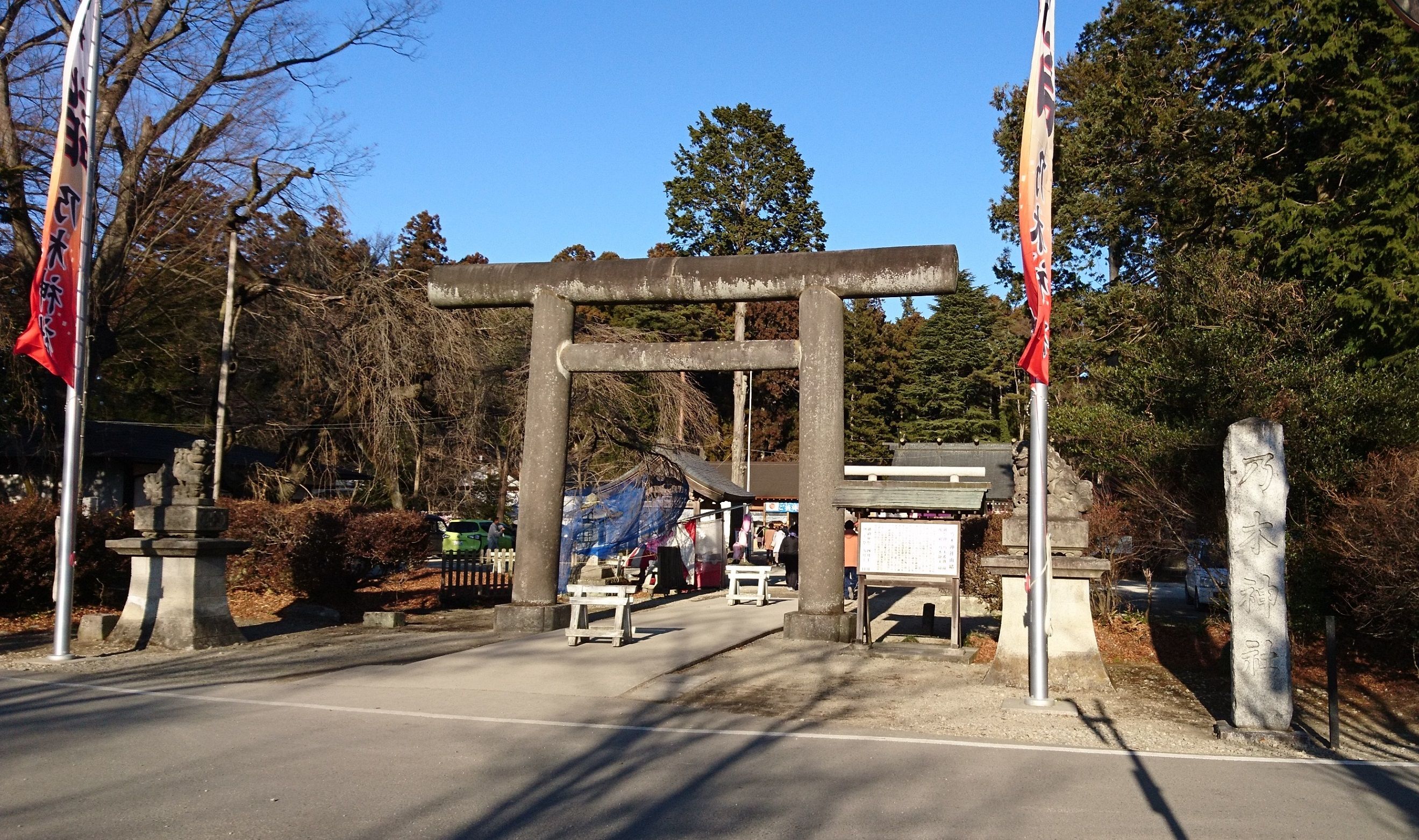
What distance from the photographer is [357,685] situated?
35.2 feet

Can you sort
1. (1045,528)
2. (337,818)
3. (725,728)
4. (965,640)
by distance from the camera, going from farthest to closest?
1. (965,640)
2. (1045,528)
3. (725,728)
4. (337,818)

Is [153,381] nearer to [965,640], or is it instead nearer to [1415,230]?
[965,640]

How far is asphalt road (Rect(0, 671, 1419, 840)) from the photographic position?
6.07 m

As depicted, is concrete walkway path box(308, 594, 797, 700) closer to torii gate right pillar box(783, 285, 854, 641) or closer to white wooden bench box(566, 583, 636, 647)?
white wooden bench box(566, 583, 636, 647)

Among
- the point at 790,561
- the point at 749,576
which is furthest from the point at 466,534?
the point at 749,576

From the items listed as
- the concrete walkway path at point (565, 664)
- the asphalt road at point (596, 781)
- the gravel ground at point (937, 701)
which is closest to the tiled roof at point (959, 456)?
the concrete walkway path at point (565, 664)

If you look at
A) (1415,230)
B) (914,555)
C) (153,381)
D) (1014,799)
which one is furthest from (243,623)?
(1415,230)

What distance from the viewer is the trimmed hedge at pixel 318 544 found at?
63.3ft

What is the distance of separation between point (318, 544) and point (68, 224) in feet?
25.9

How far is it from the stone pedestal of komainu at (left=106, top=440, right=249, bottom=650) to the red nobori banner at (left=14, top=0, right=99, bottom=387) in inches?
73.4

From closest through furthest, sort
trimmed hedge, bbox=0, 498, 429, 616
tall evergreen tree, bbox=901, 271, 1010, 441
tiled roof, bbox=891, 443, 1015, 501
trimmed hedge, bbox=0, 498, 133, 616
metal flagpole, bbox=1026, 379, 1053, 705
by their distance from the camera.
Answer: metal flagpole, bbox=1026, 379, 1053, 705
trimmed hedge, bbox=0, 498, 133, 616
trimmed hedge, bbox=0, 498, 429, 616
tiled roof, bbox=891, 443, 1015, 501
tall evergreen tree, bbox=901, 271, 1010, 441

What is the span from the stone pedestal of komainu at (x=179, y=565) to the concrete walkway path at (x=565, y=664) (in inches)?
117

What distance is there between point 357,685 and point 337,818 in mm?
4871

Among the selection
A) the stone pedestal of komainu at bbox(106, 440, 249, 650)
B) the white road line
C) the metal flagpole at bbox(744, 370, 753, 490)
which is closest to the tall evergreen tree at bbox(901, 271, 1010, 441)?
the metal flagpole at bbox(744, 370, 753, 490)
